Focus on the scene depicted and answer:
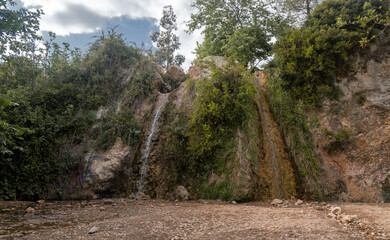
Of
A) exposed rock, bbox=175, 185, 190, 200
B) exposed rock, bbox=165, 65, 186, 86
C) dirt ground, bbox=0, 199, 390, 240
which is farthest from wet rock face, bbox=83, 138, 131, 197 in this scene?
→ exposed rock, bbox=165, 65, 186, 86

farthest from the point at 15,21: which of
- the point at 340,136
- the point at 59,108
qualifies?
the point at 340,136

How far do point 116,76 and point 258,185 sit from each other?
11224 millimetres

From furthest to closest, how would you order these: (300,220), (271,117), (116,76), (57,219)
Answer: (116,76) → (271,117) → (57,219) → (300,220)

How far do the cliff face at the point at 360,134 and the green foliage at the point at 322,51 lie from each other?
1.92 feet

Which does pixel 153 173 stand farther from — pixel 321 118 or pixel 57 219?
pixel 321 118

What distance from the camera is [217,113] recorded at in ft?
27.5

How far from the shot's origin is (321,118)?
855 centimetres

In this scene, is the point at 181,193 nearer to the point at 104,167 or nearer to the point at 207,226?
the point at 104,167

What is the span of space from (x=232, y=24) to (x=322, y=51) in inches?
286

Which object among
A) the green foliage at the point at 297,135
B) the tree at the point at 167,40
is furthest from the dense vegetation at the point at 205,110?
the tree at the point at 167,40

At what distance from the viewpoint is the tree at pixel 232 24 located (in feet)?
41.8

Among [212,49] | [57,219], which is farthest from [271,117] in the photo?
[57,219]

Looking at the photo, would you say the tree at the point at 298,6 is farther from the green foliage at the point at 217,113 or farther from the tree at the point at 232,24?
the green foliage at the point at 217,113

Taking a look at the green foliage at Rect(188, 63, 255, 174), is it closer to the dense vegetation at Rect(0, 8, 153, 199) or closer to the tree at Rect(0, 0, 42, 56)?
the dense vegetation at Rect(0, 8, 153, 199)
